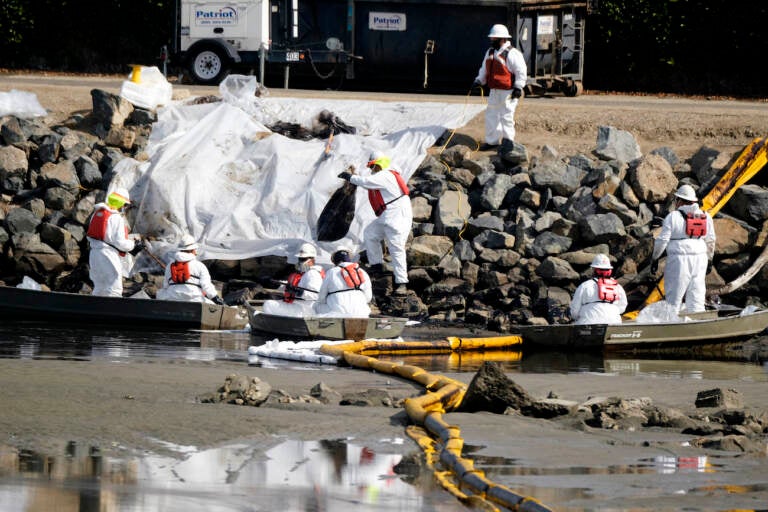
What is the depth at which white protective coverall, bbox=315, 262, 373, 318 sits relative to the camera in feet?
53.8

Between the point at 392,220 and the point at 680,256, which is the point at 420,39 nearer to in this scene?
the point at 392,220

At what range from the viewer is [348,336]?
16.3 meters

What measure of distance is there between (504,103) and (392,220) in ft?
13.3

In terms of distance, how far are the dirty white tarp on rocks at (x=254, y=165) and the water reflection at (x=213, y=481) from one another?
39.2ft

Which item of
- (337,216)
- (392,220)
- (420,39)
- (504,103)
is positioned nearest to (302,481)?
(392,220)

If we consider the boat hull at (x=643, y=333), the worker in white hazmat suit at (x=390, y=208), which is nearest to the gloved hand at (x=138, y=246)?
the worker in white hazmat suit at (x=390, y=208)

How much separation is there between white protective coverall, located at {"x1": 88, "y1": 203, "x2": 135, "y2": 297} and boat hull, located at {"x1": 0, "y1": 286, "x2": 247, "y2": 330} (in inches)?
19.7

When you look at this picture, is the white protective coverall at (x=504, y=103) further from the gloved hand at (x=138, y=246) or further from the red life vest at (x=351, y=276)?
the red life vest at (x=351, y=276)

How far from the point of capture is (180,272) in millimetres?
17891

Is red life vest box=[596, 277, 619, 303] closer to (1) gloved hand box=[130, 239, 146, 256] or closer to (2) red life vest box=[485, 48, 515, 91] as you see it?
(2) red life vest box=[485, 48, 515, 91]

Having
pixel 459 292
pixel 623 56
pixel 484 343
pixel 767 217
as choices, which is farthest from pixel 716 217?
pixel 623 56

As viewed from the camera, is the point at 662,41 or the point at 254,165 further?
the point at 662,41

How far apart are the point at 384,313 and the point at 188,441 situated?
10.5 meters

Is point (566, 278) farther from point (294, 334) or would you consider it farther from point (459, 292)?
point (294, 334)
